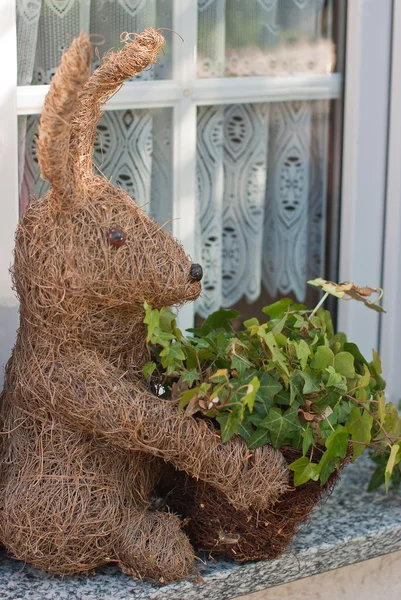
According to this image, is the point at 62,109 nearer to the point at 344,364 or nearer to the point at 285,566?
the point at 344,364

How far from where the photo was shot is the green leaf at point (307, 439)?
126 cm

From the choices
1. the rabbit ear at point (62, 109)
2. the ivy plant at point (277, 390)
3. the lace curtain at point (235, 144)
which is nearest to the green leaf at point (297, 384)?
the ivy plant at point (277, 390)

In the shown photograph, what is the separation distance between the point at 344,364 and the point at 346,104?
0.85 metres

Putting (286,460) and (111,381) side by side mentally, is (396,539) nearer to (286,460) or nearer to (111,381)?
(286,460)

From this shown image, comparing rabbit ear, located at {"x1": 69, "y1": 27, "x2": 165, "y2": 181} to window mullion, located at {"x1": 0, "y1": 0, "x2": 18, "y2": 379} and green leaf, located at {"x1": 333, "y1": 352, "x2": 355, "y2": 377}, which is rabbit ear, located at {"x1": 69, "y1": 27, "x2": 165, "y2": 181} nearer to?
window mullion, located at {"x1": 0, "y1": 0, "x2": 18, "y2": 379}

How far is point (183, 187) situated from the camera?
1.79m

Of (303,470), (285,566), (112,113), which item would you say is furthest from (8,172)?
(285,566)

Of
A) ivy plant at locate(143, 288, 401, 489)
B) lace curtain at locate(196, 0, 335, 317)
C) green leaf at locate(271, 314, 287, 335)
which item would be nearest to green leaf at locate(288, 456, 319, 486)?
ivy plant at locate(143, 288, 401, 489)

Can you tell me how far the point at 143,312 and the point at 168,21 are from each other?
75 centimetres

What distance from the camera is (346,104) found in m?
1.95

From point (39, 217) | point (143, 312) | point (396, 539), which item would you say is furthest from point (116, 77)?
point (396, 539)

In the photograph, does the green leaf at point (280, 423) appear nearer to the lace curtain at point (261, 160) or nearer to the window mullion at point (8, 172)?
the window mullion at point (8, 172)

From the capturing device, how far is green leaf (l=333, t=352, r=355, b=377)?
1320 millimetres

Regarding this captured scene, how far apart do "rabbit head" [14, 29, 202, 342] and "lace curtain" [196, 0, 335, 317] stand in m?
0.61
